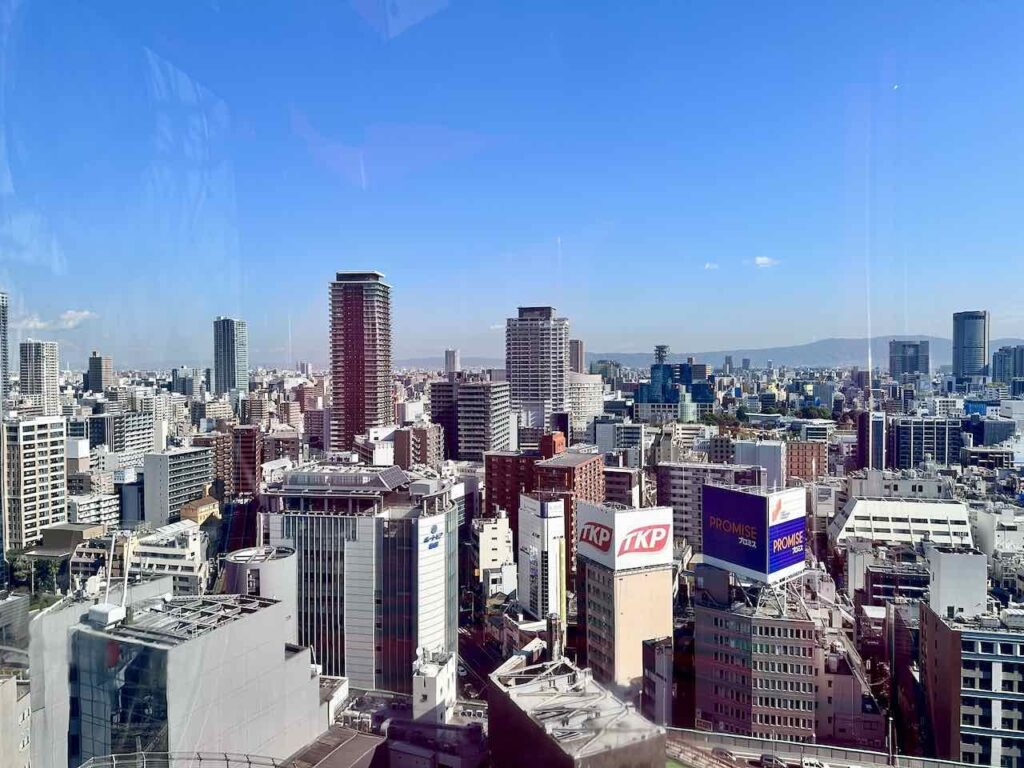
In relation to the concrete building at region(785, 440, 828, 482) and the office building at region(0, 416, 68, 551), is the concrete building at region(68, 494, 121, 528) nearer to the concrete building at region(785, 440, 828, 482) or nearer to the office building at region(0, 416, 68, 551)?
the office building at region(0, 416, 68, 551)

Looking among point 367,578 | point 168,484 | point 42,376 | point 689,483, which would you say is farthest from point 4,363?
point 689,483

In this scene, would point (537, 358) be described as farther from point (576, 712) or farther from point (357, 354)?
point (576, 712)

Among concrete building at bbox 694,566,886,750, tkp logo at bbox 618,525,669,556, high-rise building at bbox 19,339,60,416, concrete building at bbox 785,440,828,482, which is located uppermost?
high-rise building at bbox 19,339,60,416

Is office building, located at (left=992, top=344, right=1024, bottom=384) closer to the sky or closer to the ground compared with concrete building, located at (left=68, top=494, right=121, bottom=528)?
closer to the sky

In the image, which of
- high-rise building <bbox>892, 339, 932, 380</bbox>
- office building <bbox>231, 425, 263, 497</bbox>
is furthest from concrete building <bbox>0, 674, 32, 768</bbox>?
office building <bbox>231, 425, 263, 497</bbox>

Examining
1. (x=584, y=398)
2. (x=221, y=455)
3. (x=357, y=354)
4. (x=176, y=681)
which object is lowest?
(x=221, y=455)

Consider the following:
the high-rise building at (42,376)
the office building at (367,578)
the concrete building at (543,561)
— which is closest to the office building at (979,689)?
the concrete building at (543,561)
